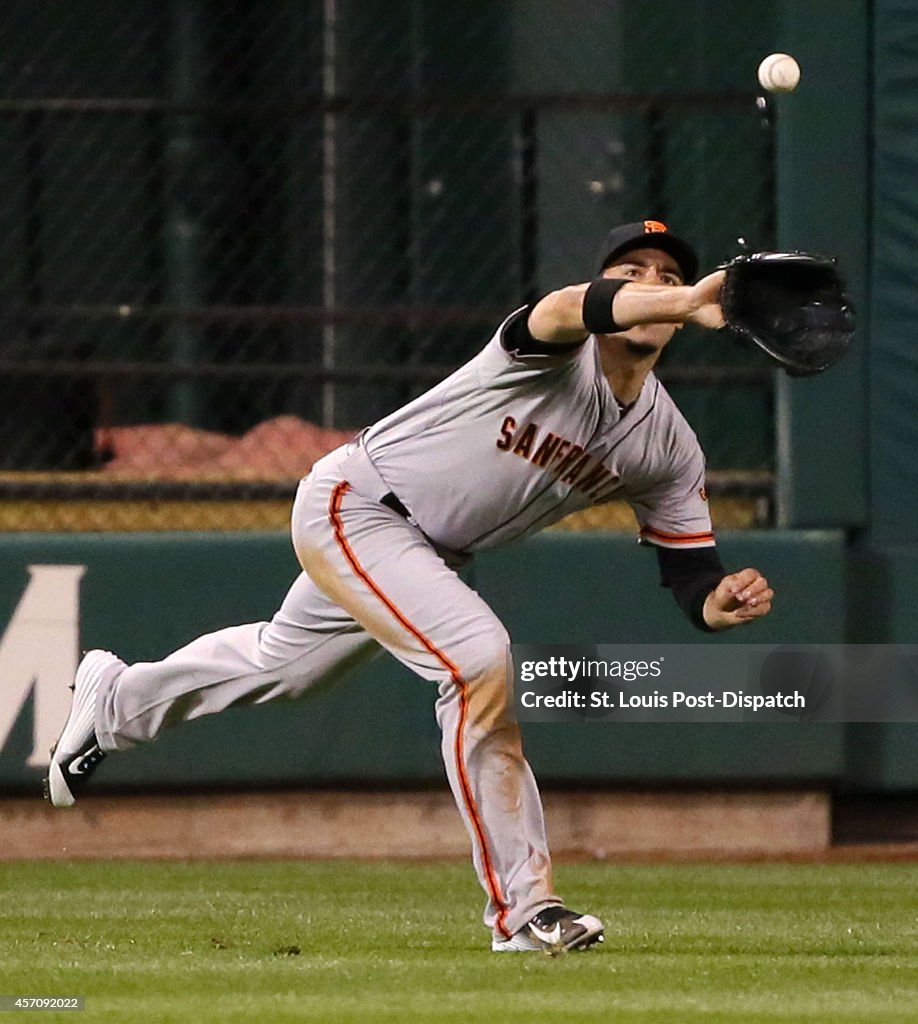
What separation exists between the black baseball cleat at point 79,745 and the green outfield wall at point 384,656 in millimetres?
1702

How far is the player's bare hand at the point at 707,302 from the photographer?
182 inches

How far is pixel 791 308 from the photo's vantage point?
4699 mm

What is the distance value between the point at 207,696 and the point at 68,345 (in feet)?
11.6

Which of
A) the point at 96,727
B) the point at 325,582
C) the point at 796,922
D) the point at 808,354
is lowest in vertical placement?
the point at 796,922

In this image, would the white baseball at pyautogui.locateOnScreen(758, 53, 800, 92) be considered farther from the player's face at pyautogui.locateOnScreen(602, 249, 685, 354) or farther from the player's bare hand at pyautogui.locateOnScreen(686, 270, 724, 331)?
the player's bare hand at pyautogui.locateOnScreen(686, 270, 724, 331)

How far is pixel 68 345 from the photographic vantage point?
29.7 ft

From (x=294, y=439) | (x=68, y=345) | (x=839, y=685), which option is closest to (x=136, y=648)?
(x=294, y=439)

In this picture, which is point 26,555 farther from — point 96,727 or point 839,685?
point 839,685

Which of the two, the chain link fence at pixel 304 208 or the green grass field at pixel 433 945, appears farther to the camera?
the chain link fence at pixel 304 208

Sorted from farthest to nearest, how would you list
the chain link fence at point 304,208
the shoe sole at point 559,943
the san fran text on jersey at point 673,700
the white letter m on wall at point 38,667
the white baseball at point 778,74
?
the chain link fence at point 304,208, the san fran text on jersey at point 673,700, the white letter m on wall at point 38,667, the white baseball at point 778,74, the shoe sole at point 559,943

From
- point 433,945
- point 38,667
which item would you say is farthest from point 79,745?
point 38,667

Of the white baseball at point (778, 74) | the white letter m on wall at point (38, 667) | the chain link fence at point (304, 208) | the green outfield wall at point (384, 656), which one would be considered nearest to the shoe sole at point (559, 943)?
the green outfield wall at point (384, 656)

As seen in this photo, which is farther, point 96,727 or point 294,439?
point 294,439

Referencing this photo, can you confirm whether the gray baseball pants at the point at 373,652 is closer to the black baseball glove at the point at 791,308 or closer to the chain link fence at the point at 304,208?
the black baseball glove at the point at 791,308
